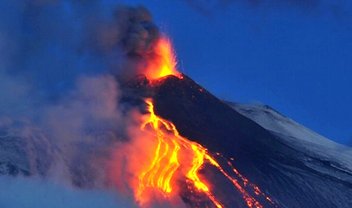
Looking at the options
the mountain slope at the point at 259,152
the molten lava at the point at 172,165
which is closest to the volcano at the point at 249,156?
the mountain slope at the point at 259,152

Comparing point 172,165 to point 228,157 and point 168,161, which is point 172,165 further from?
point 228,157

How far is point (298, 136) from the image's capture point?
1353 inches

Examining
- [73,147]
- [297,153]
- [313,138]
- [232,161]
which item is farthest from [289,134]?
[73,147]

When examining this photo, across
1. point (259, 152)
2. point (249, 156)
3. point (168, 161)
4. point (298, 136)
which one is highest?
point (298, 136)

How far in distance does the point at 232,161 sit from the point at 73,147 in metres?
4.08

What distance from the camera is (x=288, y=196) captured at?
25188 mm

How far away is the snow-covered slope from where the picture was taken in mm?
30977

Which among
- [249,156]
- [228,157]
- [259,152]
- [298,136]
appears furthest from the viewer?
[298,136]

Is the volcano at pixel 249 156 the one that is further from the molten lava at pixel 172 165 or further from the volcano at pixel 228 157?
the molten lava at pixel 172 165

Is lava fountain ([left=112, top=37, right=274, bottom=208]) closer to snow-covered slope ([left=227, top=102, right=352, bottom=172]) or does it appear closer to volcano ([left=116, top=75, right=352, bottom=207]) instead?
volcano ([left=116, top=75, right=352, bottom=207])

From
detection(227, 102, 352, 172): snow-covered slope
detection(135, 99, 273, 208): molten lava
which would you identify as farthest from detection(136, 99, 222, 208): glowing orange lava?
detection(227, 102, 352, 172): snow-covered slope

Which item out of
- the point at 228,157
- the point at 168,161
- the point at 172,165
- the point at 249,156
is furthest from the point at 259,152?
the point at 172,165

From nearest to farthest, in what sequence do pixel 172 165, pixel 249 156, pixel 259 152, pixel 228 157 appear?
pixel 172 165 → pixel 228 157 → pixel 249 156 → pixel 259 152

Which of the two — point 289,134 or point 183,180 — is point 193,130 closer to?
point 183,180
